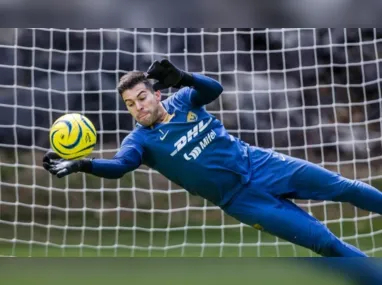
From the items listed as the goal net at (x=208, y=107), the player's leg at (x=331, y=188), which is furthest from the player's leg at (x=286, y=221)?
the goal net at (x=208, y=107)

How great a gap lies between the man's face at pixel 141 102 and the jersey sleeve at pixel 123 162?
11cm

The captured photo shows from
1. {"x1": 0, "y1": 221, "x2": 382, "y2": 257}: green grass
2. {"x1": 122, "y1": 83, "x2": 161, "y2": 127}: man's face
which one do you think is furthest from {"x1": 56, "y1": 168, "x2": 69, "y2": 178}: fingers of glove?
{"x1": 0, "y1": 221, "x2": 382, "y2": 257}: green grass

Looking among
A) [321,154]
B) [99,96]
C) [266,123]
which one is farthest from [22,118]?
[321,154]

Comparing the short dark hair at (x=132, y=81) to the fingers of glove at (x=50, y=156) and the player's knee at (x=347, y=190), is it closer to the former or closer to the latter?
the fingers of glove at (x=50, y=156)

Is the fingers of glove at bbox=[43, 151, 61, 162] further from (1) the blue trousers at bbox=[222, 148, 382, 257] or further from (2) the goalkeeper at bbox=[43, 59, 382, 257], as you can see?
(1) the blue trousers at bbox=[222, 148, 382, 257]

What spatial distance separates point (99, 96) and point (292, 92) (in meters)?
1.32

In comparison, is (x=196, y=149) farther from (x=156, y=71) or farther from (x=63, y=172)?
(x=63, y=172)

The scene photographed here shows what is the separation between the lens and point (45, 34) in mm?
4977

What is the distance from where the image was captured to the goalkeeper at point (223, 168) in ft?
12.0

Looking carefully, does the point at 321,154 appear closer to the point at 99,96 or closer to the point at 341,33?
the point at 341,33

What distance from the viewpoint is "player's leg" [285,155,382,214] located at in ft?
12.2

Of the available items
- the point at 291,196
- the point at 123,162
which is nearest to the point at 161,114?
the point at 123,162

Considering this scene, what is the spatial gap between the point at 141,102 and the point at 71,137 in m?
0.39

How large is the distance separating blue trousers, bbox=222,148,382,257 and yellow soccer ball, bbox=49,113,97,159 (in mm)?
793
